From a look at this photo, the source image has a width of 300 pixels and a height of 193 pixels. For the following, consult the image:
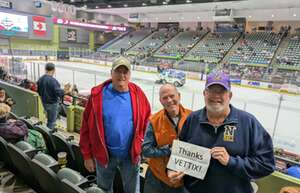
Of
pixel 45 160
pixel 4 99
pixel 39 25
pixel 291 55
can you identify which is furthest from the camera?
pixel 39 25

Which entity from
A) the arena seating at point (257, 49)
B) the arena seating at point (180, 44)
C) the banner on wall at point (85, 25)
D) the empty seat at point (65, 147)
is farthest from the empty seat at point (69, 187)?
the banner on wall at point (85, 25)

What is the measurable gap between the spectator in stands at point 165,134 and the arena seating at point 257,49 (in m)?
23.1

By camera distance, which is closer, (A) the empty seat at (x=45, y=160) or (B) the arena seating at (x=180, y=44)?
(A) the empty seat at (x=45, y=160)

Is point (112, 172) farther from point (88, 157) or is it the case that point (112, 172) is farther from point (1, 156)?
point (1, 156)

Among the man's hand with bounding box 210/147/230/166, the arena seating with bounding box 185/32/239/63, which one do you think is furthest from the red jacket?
the arena seating with bounding box 185/32/239/63

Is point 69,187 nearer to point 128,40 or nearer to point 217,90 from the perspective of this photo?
point 217,90

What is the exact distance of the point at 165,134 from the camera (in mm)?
1767

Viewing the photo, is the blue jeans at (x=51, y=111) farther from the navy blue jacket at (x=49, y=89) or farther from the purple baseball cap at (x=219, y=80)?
the purple baseball cap at (x=219, y=80)

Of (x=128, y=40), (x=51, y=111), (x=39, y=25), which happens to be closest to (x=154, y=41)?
(x=128, y=40)

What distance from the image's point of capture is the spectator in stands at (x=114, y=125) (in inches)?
81.0

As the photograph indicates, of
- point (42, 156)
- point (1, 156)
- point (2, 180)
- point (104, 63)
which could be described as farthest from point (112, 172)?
point (104, 63)

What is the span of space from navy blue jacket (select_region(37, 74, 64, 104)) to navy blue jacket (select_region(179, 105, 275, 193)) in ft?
12.1

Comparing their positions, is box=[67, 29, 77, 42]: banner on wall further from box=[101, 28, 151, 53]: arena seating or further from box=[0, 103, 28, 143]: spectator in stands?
box=[0, 103, 28, 143]: spectator in stands

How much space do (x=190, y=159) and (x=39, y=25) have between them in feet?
86.1
